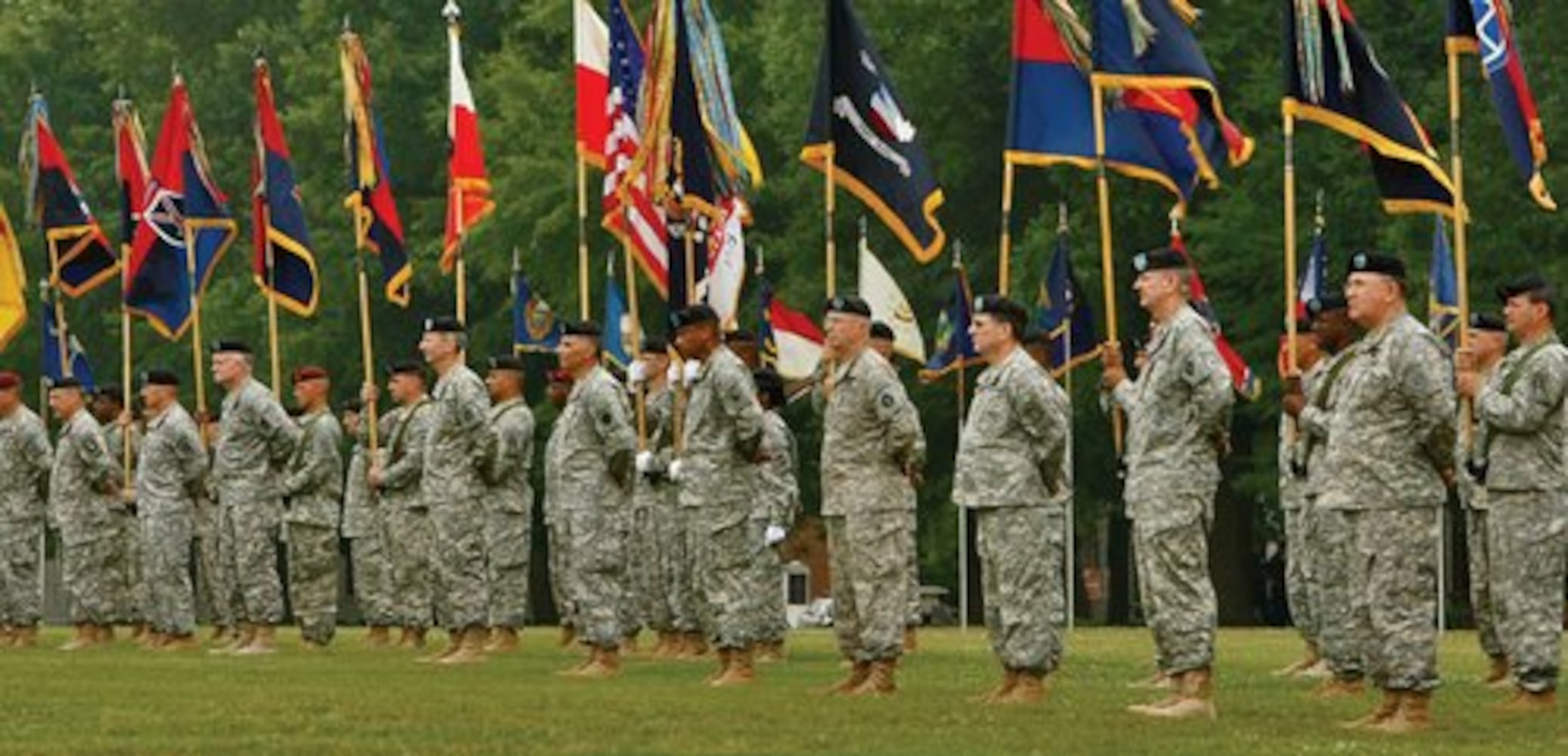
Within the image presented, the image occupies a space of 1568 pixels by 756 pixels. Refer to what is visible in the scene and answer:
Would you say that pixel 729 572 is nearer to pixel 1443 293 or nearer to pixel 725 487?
pixel 725 487

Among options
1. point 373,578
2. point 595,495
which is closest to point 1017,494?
point 595,495

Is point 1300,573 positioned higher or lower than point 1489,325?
lower

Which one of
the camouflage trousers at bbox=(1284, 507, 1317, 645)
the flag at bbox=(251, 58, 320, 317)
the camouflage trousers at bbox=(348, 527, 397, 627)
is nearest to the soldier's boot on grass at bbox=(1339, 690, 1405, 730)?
the camouflage trousers at bbox=(1284, 507, 1317, 645)

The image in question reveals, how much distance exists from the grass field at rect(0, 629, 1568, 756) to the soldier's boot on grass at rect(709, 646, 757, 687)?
26 centimetres

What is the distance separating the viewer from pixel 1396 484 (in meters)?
17.5

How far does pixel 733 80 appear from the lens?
53.1 m

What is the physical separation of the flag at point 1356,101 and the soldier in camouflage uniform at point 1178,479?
2198 millimetres

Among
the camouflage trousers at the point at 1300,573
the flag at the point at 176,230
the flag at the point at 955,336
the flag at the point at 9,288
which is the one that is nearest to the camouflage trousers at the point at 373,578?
the flag at the point at 176,230

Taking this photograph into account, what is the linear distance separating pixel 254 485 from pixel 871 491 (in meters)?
8.64

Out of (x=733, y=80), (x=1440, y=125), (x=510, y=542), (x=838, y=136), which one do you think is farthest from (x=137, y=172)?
(x=733, y=80)

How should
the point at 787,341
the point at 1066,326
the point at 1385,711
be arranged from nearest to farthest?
the point at 1385,711, the point at 1066,326, the point at 787,341

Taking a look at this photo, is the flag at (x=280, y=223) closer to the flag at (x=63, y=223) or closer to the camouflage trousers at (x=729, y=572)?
the flag at (x=63, y=223)

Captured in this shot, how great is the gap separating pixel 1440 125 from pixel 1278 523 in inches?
413

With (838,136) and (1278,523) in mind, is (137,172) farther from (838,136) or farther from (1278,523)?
(1278,523)
